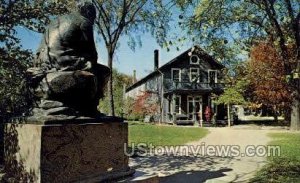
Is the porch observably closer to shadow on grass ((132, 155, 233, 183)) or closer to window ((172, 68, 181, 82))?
window ((172, 68, 181, 82))

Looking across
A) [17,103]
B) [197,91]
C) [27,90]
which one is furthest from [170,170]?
[197,91]

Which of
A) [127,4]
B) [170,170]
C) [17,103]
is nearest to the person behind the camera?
[17,103]

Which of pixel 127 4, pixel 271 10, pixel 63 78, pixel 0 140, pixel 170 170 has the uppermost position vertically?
pixel 127 4

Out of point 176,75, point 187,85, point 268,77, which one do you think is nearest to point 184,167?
point 268,77

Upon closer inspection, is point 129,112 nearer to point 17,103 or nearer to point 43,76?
point 17,103

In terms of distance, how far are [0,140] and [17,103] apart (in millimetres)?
1139

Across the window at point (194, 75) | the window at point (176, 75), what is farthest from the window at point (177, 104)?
the window at point (194, 75)

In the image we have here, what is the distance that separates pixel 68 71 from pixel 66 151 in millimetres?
1189

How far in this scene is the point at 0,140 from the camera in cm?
985

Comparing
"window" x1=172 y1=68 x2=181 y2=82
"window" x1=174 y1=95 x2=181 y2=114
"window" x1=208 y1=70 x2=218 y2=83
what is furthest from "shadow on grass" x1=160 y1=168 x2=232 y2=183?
"window" x1=208 y1=70 x2=218 y2=83

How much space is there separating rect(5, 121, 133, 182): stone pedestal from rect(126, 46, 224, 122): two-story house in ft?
113

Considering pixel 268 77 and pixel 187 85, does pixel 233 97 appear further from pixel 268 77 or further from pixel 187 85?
pixel 187 85

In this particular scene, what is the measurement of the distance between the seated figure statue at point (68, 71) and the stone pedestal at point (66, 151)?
0.28 meters

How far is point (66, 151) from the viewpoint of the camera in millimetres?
5516
